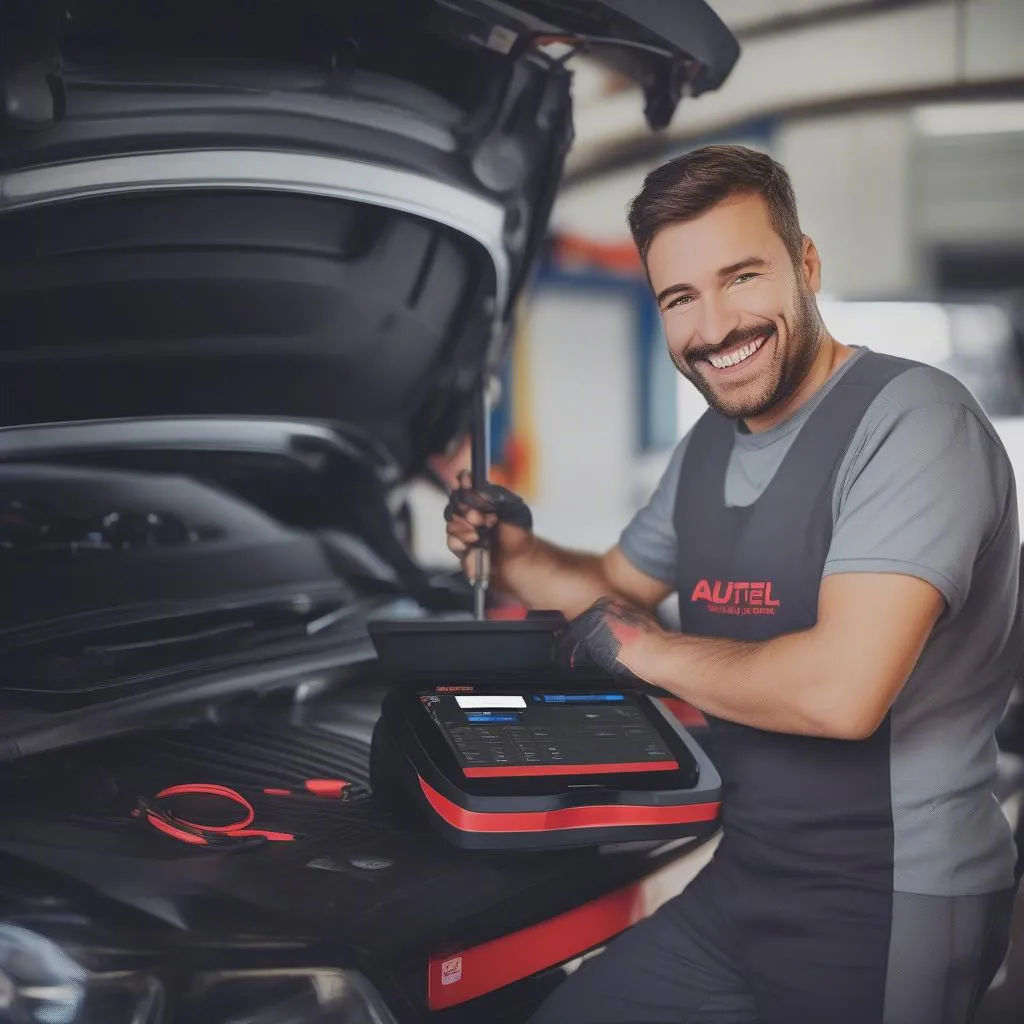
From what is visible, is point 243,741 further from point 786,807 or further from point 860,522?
point 860,522

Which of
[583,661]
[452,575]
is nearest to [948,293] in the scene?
[452,575]

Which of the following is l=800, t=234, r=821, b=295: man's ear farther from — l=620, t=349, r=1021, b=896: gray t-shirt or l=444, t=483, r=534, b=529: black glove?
l=444, t=483, r=534, b=529: black glove

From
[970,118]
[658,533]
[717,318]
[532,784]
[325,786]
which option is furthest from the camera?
[970,118]

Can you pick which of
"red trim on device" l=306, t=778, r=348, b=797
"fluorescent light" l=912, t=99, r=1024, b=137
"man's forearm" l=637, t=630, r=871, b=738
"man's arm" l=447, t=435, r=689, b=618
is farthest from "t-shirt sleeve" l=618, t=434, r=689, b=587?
"fluorescent light" l=912, t=99, r=1024, b=137

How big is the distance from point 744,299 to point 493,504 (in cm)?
49

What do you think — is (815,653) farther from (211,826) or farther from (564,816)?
(211,826)

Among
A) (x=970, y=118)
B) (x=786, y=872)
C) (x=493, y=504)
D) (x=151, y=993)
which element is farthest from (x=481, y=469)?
(x=970, y=118)

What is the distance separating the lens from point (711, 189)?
4.33 ft

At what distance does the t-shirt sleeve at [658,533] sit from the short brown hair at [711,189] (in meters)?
0.33

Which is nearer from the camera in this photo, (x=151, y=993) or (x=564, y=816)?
(x=151, y=993)

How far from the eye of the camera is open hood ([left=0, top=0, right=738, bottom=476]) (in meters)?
1.20

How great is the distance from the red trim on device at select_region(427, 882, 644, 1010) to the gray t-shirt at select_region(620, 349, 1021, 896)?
304 millimetres

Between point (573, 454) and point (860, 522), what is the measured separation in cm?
464

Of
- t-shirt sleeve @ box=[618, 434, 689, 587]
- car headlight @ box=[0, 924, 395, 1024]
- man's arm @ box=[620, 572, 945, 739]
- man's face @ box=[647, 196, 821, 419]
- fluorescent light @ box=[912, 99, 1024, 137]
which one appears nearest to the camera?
car headlight @ box=[0, 924, 395, 1024]
